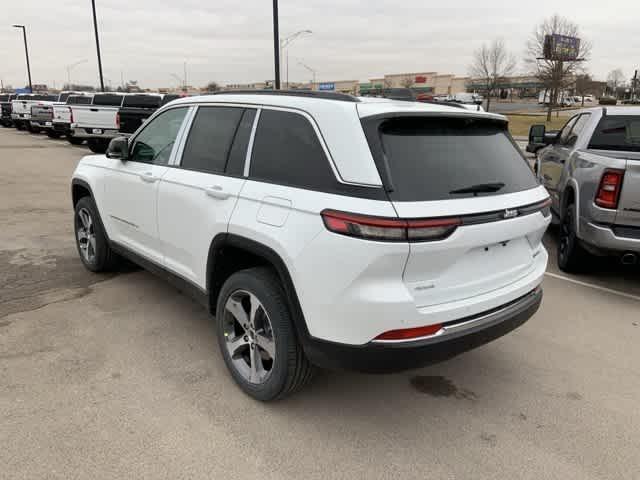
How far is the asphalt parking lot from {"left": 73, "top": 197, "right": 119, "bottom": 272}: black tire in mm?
506

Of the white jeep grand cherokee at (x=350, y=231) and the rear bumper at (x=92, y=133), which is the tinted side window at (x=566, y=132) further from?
the rear bumper at (x=92, y=133)

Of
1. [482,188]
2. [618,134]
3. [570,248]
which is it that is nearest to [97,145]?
[570,248]

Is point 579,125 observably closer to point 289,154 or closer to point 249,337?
point 289,154

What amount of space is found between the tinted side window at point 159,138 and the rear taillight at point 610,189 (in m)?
3.77

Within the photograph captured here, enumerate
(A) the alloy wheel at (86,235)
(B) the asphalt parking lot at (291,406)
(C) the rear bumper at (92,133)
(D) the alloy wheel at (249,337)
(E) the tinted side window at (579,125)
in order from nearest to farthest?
(B) the asphalt parking lot at (291,406) → (D) the alloy wheel at (249,337) → (A) the alloy wheel at (86,235) → (E) the tinted side window at (579,125) → (C) the rear bumper at (92,133)

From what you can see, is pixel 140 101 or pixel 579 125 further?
pixel 140 101

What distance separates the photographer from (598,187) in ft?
16.1

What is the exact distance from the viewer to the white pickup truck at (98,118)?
16.4 meters

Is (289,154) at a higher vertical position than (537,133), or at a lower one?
higher

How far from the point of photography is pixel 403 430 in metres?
2.93

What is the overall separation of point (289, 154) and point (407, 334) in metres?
1.16

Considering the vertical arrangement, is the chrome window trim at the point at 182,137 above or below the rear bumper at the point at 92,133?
above

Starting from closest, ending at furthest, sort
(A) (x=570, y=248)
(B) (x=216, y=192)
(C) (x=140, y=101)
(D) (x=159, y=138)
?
(B) (x=216, y=192), (D) (x=159, y=138), (A) (x=570, y=248), (C) (x=140, y=101)

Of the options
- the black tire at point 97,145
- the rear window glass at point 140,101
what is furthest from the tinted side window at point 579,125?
the black tire at point 97,145
